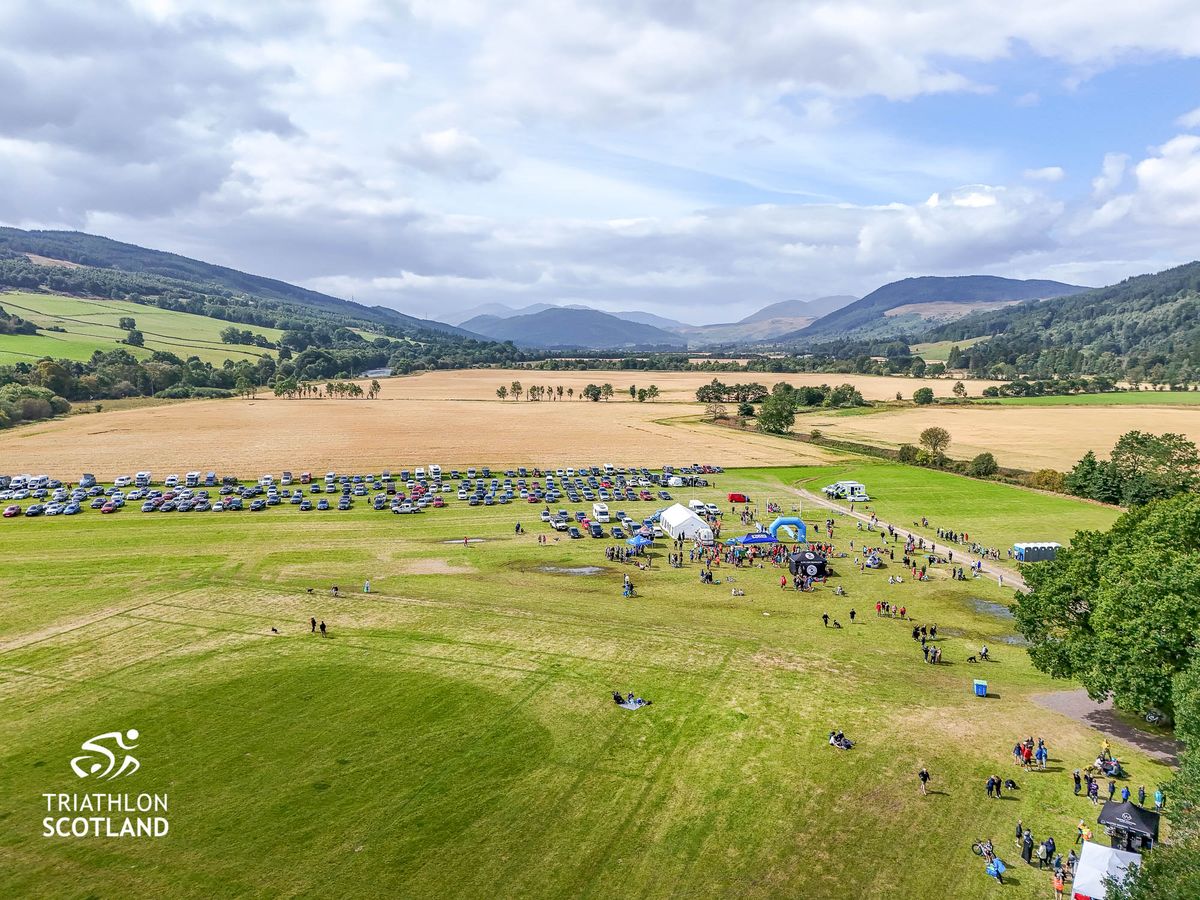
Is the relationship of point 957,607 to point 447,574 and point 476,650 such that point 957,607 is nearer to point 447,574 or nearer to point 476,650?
point 476,650

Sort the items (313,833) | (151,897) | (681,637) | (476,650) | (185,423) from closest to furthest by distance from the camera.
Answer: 1. (151,897)
2. (313,833)
3. (476,650)
4. (681,637)
5. (185,423)

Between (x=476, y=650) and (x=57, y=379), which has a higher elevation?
(x=57, y=379)

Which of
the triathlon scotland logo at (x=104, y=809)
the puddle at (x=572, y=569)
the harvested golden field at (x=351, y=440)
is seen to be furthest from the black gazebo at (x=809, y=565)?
the harvested golden field at (x=351, y=440)

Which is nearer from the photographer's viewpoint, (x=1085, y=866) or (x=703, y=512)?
(x=1085, y=866)

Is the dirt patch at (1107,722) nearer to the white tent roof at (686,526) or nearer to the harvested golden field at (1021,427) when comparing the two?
the white tent roof at (686,526)

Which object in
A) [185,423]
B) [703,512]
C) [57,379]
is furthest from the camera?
Answer: [57,379]

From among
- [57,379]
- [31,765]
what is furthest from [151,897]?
[57,379]

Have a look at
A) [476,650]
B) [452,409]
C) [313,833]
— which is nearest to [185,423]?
[452,409]

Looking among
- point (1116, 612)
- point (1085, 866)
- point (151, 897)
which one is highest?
point (1116, 612)
